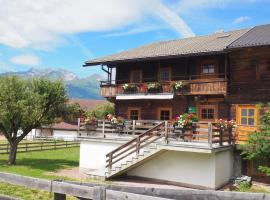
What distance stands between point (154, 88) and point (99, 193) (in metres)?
17.8

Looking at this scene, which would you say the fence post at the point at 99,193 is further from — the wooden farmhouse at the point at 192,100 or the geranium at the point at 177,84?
the geranium at the point at 177,84

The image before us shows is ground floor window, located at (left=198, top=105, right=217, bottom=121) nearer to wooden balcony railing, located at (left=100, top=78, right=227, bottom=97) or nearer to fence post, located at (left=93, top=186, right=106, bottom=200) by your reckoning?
wooden balcony railing, located at (left=100, top=78, right=227, bottom=97)

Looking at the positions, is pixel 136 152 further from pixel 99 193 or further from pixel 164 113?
pixel 99 193

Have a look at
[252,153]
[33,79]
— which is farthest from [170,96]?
[33,79]

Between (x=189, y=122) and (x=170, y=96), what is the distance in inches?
192

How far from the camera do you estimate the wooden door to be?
1898cm

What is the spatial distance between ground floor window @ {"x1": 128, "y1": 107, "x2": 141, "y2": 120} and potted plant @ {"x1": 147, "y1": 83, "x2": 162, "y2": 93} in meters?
2.56

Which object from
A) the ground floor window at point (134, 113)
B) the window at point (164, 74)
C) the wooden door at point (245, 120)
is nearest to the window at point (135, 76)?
the window at point (164, 74)

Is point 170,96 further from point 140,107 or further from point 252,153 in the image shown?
point 252,153

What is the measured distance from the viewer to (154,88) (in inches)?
905

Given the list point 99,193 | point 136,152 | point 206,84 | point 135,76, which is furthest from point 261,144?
point 99,193

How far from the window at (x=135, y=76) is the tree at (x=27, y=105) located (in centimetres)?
505

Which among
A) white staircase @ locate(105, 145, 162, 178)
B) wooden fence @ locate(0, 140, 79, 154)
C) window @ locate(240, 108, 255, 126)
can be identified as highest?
window @ locate(240, 108, 255, 126)

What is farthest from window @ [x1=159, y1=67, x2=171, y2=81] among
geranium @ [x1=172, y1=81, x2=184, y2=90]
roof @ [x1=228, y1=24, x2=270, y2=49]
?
roof @ [x1=228, y1=24, x2=270, y2=49]
